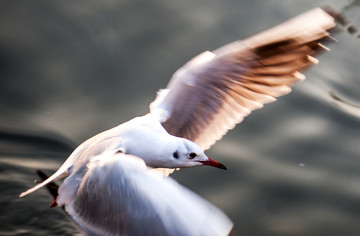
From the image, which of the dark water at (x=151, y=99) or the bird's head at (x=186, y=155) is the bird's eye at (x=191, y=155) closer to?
the bird's head at (x=186, y=155)

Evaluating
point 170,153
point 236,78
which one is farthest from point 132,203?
point 236,78

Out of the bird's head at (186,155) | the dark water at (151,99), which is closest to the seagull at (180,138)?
the bird's head at (186,155)

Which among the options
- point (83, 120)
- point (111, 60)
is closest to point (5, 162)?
point (83, 120)

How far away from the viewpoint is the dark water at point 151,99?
12.4 feet

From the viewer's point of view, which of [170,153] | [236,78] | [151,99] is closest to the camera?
[170,153]

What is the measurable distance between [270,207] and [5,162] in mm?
1602

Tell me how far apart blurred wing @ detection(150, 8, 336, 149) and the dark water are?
524mm

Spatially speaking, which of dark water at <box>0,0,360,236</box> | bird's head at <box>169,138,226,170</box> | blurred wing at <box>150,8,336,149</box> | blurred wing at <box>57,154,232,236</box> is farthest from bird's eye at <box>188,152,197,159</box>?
dark water at <box>0,0,360,236</box>

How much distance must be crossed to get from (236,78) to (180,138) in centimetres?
48

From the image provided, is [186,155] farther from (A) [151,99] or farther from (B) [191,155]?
(A) [151,99]

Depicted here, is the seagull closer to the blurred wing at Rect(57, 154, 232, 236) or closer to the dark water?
the blurred wing at Rect(57, 154, 232, 236)

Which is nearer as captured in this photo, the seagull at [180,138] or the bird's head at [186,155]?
the seagull at [180,138]

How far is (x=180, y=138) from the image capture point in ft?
10.2

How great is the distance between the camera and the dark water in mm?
3785
